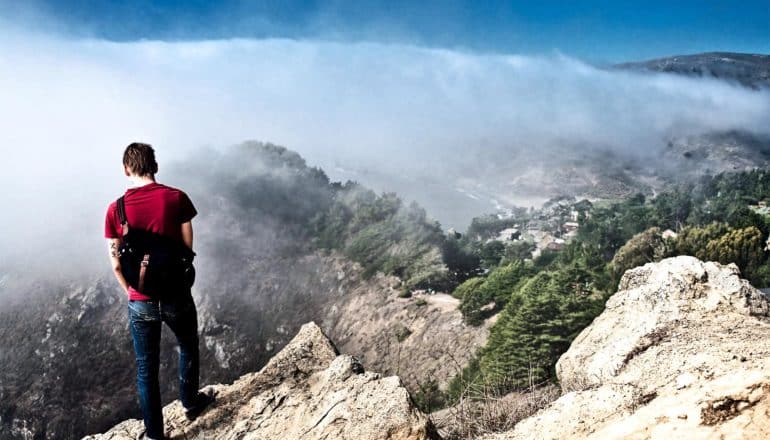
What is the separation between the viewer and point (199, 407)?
16.9 ft

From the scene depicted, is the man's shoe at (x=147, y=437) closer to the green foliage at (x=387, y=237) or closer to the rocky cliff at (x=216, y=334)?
the rocky cliff at (x=216, y=334)

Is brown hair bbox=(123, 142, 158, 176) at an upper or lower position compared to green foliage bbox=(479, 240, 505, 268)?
upper

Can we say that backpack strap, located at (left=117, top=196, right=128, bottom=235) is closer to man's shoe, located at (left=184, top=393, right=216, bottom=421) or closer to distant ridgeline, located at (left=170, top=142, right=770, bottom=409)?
man's shoe, located at (left=184, top=393, right=216, bottom=421)

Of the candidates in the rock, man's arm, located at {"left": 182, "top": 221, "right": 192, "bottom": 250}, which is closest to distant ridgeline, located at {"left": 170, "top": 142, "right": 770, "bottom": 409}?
the rock

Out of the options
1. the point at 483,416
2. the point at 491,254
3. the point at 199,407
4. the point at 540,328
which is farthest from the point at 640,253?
the point at 199,407

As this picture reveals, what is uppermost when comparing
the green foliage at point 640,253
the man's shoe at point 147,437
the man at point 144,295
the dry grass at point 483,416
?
the man at point 144,295

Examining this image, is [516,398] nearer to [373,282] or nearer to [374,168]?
[373,282]

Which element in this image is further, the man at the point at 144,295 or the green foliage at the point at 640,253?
the green foliage at the point at 640,253

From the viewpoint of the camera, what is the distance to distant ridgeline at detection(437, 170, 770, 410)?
19609 mm

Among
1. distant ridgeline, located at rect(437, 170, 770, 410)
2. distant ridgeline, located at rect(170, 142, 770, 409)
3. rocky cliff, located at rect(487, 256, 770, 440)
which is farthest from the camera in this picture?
distant ridgeline, located at rect(170, 142, 770, 409)

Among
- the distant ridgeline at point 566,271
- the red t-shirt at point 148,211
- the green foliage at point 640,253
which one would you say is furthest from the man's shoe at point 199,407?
the green foliage at point 640,253

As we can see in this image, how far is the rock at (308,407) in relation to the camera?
4.33 m

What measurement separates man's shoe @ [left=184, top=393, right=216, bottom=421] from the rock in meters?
0.07

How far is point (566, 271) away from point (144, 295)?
2313 centimetres
